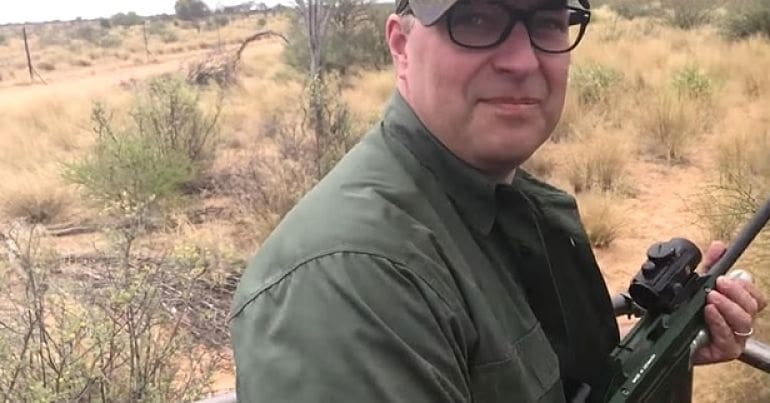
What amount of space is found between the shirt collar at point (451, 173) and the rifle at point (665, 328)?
37 centimetres

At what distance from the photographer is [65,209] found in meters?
8.24

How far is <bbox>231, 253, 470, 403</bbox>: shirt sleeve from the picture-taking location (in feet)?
2.73

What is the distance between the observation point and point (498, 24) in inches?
47.8

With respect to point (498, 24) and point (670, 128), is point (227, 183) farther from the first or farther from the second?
point (498, 24)

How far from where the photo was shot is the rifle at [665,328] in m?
1.35

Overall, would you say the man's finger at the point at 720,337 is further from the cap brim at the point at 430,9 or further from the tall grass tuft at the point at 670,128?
the tall grass tuft at the point at 670,128

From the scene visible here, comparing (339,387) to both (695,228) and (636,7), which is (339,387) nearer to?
(695,228)

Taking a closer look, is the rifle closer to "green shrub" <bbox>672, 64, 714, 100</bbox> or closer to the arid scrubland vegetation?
the arid scrubland vegetation

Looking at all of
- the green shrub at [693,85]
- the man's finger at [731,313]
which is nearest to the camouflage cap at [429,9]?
the man's finger at [731,313]

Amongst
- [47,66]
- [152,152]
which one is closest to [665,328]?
[152,152]

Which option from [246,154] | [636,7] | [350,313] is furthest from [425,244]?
[636,7]

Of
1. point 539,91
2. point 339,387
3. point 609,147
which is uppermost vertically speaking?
point 539,91

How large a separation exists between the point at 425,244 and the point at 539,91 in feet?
1.32

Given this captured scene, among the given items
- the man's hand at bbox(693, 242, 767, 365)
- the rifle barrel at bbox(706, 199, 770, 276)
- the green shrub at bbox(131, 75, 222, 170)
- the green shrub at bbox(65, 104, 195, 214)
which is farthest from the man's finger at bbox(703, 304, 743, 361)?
the green shrub at bbox(131, 75, 222, 170)
